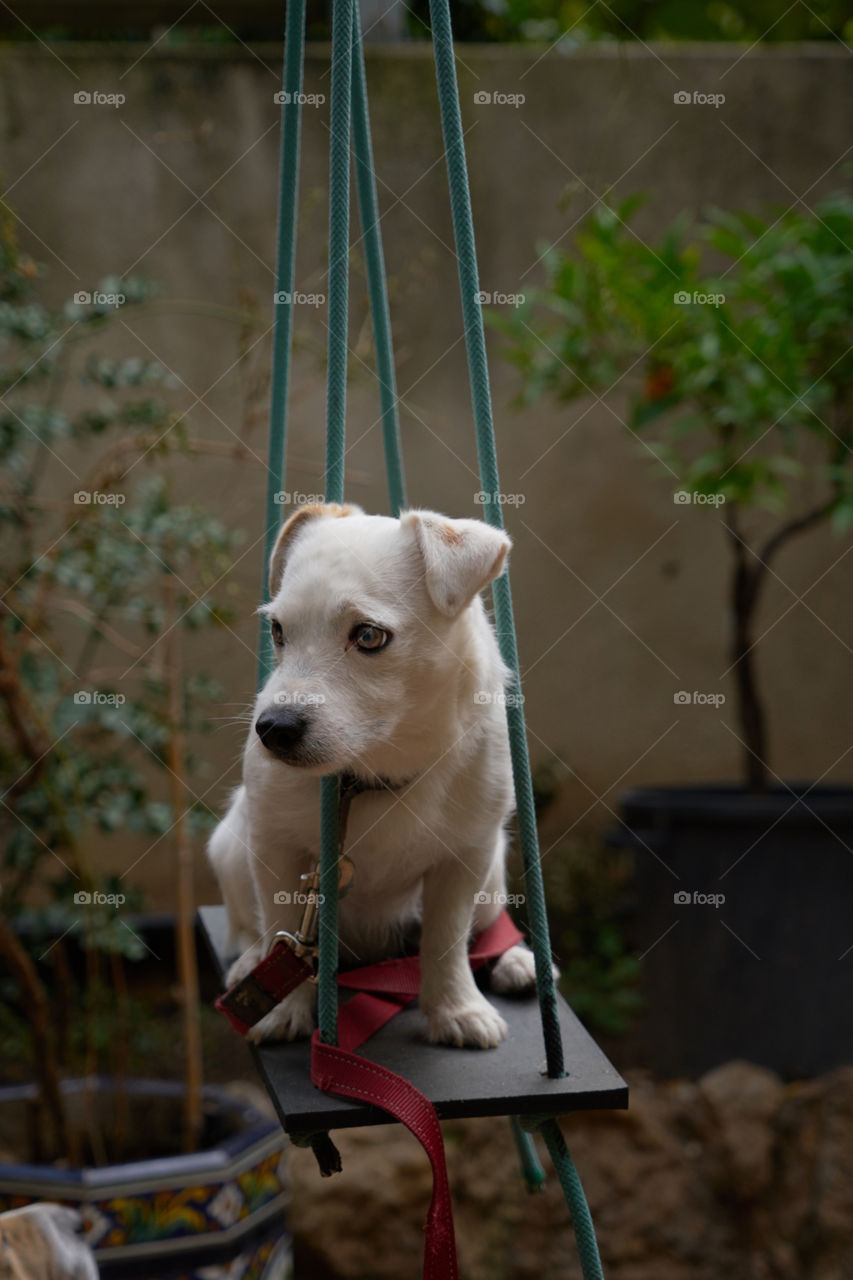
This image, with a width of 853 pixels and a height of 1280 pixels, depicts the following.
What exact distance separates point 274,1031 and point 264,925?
0.15 meters

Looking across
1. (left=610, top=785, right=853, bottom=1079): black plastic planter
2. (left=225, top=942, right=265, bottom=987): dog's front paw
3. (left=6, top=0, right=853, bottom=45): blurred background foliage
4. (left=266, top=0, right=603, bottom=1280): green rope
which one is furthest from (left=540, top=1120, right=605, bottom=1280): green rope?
(left=6, top=0, right=853, bottom=45): blurred background foliage

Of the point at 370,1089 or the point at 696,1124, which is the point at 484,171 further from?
the point at 370,1089

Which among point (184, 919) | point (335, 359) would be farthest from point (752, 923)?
point (335, 359)

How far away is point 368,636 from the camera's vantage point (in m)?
1.37

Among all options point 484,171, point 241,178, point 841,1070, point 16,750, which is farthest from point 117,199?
point 841,1070

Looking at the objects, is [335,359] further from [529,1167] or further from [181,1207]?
[181,1207]

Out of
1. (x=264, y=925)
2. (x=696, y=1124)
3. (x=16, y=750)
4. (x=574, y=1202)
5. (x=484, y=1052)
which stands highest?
(x=16, y=750)

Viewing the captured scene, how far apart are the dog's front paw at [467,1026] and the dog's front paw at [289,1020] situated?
147 millimetres

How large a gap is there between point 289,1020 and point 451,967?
A: 20 cm

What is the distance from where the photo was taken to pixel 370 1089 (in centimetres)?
116

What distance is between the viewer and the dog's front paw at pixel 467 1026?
1.37 meters

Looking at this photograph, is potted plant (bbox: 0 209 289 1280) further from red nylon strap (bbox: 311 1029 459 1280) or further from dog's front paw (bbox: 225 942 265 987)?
red nylon strap (bbox: 311 1029 459 1280)

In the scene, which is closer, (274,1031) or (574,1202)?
(574,1202)

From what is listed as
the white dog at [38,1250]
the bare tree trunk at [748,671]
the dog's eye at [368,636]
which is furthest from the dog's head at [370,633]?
the bare tree trunk at [748,671]
